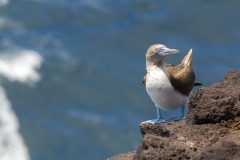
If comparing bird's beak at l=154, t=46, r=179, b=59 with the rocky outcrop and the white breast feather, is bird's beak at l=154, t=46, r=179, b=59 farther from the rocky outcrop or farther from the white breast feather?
the rocky outcrop

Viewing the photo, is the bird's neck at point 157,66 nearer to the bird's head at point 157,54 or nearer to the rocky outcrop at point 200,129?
the bird's head at point 157,54

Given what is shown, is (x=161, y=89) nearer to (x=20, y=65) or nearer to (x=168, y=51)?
(x=168, y=51)

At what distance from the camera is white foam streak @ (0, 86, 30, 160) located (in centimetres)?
1001

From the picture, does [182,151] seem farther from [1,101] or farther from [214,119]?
[1,101]

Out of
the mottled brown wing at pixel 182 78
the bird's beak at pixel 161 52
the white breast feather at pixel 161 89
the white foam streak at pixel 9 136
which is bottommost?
the white breast feather at pixel 161 89

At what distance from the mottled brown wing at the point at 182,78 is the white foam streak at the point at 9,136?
6396mm

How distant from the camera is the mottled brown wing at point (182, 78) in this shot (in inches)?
146

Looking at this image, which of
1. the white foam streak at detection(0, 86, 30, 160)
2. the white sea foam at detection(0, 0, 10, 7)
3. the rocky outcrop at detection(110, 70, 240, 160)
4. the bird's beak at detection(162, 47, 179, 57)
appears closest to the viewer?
the rocky outcrop at detection(110, 70, 240, 160)

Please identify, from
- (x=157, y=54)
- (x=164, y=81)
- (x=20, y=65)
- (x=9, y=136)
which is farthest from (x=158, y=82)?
(x=20, y=65)

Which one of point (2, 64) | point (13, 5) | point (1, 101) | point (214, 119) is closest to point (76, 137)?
point (1, 101)

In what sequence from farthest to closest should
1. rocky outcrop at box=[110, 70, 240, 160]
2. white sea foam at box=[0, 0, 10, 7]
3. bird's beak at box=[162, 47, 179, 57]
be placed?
white sea foam at box=[0, 0, 10, 7] < bird's beak at box=[162, 47, 179, 57] < rocky outcrop at box=[110, 70, 240, 160]

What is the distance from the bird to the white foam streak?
21.1 ft

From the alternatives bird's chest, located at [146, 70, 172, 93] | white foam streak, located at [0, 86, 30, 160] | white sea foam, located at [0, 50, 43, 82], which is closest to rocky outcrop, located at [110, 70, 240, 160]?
bird's chest, located at [146, 70, 172, 93]

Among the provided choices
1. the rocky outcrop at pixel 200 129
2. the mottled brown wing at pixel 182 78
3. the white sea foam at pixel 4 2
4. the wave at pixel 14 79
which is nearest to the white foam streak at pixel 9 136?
the wave at pixel 14 79
